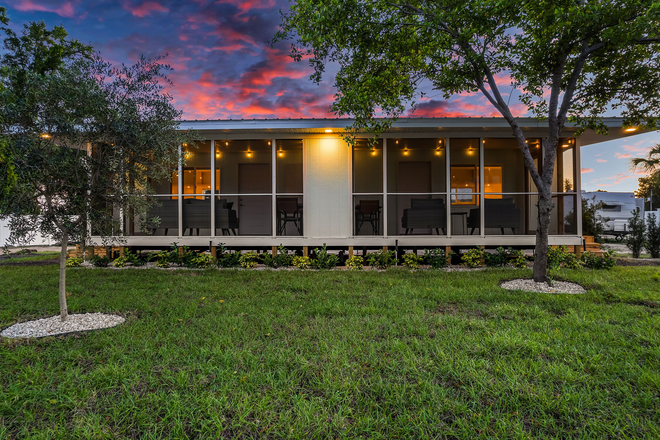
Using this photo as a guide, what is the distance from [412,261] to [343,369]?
14.8 ft

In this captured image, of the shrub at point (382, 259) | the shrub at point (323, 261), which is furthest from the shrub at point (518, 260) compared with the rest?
the shrub at point (323, 261)

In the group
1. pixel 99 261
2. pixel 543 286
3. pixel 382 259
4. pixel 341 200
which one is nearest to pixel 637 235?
pixel 543 286

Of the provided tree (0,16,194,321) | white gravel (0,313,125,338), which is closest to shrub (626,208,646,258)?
tree (0,16,194,321)

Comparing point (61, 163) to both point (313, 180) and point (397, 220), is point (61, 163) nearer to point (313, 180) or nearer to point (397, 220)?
point (313, 180)

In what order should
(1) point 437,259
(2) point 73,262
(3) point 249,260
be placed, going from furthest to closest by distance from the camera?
(2) point 73,262, (3) point 249,260, (1) point 437,259

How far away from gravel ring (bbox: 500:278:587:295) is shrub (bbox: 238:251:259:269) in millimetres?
4565

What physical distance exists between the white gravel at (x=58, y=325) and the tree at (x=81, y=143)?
13 cm

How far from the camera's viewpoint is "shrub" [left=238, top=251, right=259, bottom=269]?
6413mm

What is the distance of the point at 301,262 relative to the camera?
641 cm

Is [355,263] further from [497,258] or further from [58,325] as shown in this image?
[58,325]

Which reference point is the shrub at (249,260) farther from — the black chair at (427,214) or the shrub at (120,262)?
the black chair at (427,214)

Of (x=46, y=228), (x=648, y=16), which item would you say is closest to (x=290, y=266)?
(x=46, y=228)

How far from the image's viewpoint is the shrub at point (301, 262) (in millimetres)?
6375

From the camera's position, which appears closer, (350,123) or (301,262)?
(350,123)
